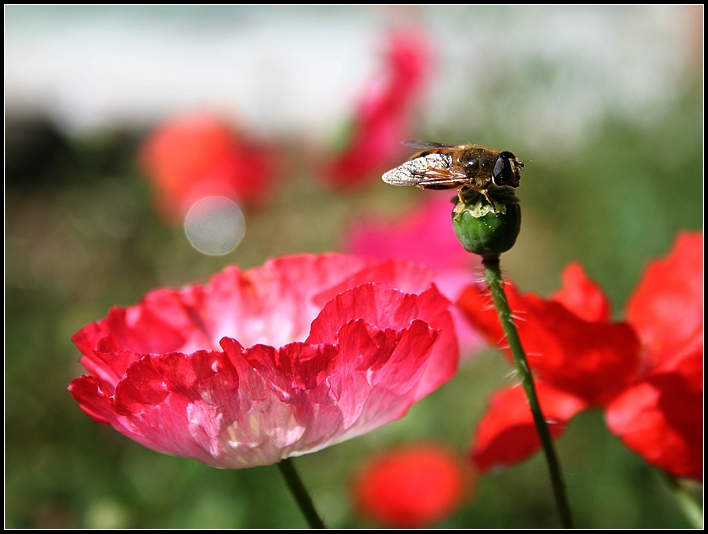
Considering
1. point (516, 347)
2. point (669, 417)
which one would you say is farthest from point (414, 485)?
point (516, 347)

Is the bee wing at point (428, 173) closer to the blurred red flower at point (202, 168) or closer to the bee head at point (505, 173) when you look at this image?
the bee head at point (505, 173)

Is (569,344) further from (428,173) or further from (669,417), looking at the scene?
(428,173)

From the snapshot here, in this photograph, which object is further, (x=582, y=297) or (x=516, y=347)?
(x=582, y=297)

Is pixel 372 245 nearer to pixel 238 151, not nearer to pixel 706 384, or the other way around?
pixel 238 151

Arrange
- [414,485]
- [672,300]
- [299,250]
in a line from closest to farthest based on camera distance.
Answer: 1. [672,300]
2. [414,485]
3. [299,250]

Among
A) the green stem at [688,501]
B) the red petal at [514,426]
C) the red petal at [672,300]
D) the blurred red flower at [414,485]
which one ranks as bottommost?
the blurred red flower at [414,485]

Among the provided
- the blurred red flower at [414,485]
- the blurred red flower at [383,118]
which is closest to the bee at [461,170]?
the blurred red flower at [383,118]
